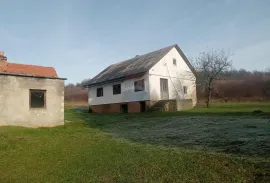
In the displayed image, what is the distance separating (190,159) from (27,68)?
528 inches

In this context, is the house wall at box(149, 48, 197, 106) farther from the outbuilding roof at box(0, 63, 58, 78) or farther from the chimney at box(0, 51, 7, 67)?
the chimney at box(0, 51, 7, 67)

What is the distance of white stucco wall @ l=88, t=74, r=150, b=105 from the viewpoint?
79.9 feet

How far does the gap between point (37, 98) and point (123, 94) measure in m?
11.9

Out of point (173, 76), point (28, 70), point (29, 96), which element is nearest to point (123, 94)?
point (173, 76)

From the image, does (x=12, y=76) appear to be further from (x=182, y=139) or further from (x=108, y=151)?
(x=182, y=139)

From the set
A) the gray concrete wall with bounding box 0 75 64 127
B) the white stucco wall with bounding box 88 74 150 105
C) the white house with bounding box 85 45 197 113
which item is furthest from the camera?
the white stucco wall with bounding box 88 74 150 105

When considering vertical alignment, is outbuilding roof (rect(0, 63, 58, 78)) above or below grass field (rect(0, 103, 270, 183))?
above

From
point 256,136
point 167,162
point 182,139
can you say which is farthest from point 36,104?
point 256,136

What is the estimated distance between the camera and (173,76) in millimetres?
27500

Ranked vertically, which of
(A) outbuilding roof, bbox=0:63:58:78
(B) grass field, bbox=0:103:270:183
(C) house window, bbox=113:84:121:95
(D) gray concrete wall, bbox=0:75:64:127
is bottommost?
(B) grass field, bbox=0:103:270:183

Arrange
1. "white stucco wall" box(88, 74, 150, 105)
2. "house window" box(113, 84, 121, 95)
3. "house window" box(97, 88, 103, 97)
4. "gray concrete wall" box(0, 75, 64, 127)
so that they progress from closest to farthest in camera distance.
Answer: "gray concrete wall" box(0, 75, 64, 127) < "white stucco wall" box(88, 74, 150, 105) < "house window" box(113, 84, 121, 95) < "house window" box(97, 88, 103, 97)

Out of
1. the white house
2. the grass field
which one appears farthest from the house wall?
the grass field

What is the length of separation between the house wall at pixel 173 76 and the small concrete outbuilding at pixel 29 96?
1047cm

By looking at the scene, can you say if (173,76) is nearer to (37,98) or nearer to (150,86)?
(150,86)
